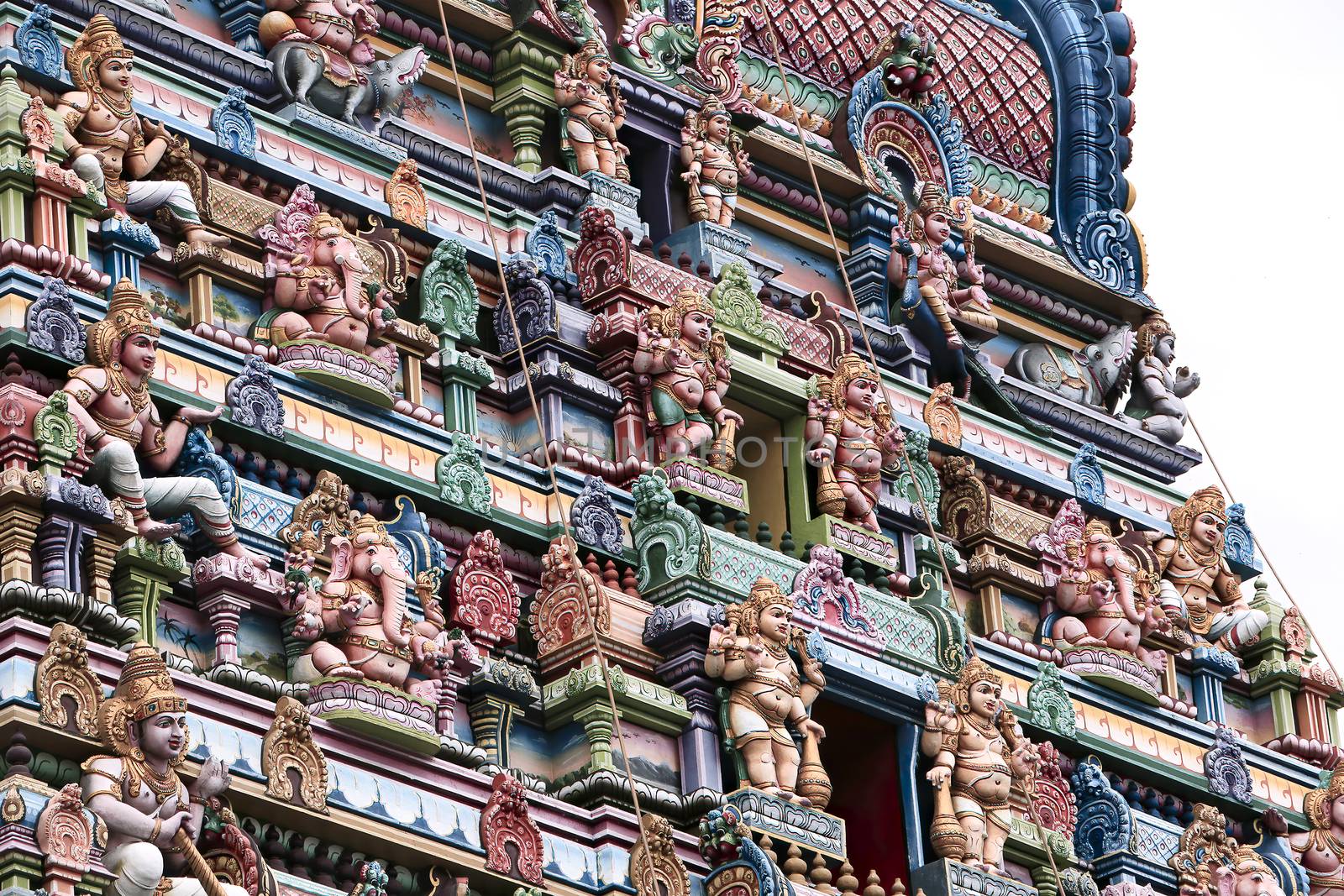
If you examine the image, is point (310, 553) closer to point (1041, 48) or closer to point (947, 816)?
point (947, 816)

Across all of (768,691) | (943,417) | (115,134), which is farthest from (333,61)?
(943,417)

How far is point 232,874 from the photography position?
82.3 ft

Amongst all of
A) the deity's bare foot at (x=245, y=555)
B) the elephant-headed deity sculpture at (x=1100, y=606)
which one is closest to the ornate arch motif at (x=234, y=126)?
the deity's bare foot at (x=245, y=555)

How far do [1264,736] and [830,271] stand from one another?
17.0ft

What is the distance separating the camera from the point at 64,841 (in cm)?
2409

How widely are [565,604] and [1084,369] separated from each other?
27.8 ft

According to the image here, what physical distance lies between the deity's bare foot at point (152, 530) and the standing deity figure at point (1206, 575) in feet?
34.6

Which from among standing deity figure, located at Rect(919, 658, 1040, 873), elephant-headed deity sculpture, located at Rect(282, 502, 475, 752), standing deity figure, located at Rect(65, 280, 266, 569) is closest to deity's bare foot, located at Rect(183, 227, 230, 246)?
standing deity figure, located at Rect(65, 280, 266, 569)

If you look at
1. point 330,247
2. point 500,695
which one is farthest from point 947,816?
point 330,247

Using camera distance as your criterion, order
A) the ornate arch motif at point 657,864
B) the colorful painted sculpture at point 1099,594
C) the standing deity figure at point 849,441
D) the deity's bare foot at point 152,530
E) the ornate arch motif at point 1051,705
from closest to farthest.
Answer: the deity's bare foot at point 152,530, the ornate arch motif at point 657,864, the standing deity figure at point 849,441, the ornate arch motif at point 1051,705, the colorful painted sculpture at point 1099,594

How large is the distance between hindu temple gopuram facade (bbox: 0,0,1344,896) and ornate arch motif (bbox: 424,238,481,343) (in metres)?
0.04

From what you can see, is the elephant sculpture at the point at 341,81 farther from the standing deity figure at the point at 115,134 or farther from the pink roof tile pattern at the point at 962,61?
the pink roof tile pattern at the point at 962,61

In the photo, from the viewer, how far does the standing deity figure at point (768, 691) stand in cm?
2891

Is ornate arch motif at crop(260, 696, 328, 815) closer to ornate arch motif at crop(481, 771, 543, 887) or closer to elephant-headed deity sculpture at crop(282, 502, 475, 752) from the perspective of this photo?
elephant-headed deity sculpture at crop(282, 502, 475, 752)
